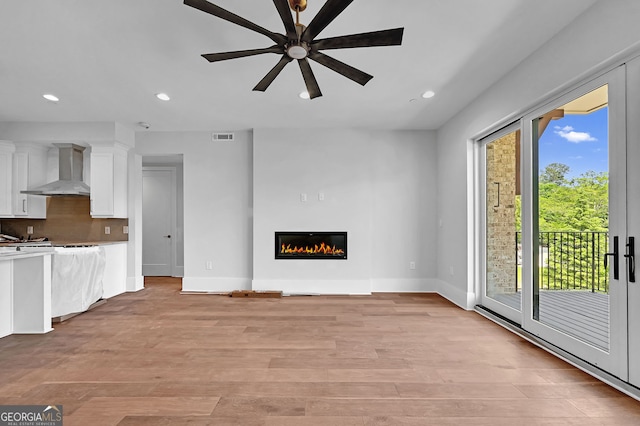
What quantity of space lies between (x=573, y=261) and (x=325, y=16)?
2.73 m

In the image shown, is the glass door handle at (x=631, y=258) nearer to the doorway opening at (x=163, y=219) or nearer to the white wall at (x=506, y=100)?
the white wall at (x=506, y=100)

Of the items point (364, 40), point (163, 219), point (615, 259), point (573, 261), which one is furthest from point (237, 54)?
point (163, 219)

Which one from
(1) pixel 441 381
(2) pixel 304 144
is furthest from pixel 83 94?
(1) pixel 441 381

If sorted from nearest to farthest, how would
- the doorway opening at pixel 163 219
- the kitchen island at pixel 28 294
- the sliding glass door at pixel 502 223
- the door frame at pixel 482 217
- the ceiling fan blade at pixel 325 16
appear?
1. the ceiling fan blade at pixel 325 16
2. the kitchen island at pixel 28 294
3. the sliding glass door at pixel 502 223
4. the door frame at pixel 482 217
5. the doorway opening at pixel 163 219

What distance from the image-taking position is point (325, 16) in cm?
191

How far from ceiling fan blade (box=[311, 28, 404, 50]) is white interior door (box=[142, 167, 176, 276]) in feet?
18.8

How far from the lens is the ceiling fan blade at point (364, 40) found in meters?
2.02

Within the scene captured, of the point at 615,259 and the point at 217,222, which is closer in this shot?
the point at 615,259

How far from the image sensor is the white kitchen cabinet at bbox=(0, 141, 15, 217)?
5039 millimetres

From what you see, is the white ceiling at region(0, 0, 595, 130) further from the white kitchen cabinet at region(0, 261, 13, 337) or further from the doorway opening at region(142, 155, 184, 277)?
the doorway opening at region(142, 155, 184, 277)

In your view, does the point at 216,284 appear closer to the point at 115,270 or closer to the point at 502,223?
the point at 115,270

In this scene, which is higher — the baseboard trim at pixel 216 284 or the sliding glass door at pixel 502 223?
the sliding glass door at pixel 502 223

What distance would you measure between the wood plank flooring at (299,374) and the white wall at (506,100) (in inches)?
42.8

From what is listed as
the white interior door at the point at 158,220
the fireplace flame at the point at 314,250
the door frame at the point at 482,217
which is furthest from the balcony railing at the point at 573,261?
the white interior door at the point at 158,220
